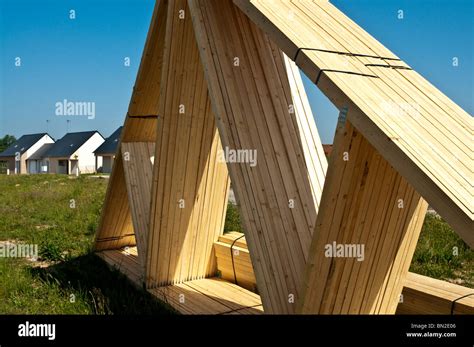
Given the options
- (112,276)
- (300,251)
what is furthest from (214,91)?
(112,276)

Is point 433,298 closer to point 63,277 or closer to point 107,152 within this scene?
point 63,277

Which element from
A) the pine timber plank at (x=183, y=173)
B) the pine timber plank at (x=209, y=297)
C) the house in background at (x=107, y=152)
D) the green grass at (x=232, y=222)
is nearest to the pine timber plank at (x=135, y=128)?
the pine timber plank at (x=183, y=173)

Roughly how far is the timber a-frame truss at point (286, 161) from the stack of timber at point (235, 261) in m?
0.13

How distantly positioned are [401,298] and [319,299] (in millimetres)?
1182

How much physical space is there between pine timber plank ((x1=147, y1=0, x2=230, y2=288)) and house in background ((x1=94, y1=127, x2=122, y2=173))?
34.8 meters

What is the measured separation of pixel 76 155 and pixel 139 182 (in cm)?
3733

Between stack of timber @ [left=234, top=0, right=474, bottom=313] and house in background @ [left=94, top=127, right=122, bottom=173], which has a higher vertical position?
house in background @ [left=94, top=127, right=122, bottom=173]

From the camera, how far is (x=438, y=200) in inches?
82.6

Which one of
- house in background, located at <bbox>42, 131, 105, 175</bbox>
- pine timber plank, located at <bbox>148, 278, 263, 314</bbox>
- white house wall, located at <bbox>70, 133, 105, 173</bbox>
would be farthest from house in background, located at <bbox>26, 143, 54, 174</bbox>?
pine timber plank, located at <bbox>148, 278, 263, 314</bbox>

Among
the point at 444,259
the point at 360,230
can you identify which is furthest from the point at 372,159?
the point at 444,259

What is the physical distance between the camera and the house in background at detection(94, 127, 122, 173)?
129ft

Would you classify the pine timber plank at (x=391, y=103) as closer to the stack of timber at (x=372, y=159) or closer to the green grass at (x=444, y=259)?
the stack of timber at (x=372, y=159)

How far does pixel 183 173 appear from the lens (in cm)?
507

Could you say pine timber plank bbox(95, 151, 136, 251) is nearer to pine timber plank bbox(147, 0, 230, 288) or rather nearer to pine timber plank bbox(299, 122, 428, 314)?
pine timber plank bbox(147, 0, 230, 288)
